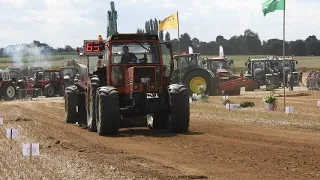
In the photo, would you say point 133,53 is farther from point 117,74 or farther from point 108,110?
point 108,110

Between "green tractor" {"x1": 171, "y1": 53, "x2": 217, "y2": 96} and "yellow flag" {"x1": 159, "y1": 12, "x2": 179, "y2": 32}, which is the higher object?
"yellow flag" {"x1": 159, "y1": 12, "x2": 179, "y2": 32}

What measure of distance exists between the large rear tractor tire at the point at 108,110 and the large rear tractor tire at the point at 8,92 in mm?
28096

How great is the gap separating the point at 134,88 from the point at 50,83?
29917 millimetres

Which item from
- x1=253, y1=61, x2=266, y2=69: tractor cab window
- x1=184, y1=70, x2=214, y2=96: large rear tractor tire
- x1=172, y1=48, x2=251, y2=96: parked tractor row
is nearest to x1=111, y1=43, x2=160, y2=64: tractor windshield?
x1=172, y1=48, x2=251, y2=96: parked tractor row

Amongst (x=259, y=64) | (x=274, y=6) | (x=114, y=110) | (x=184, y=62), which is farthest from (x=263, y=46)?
(x=114, y=110)

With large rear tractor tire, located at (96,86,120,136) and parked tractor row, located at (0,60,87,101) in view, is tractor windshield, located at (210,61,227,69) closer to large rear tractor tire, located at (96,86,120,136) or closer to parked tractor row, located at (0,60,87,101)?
parked tractor row, located at (0,60,87,101)

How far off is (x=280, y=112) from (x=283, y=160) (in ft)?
39.2

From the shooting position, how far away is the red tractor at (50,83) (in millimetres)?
45281

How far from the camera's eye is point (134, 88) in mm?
16562

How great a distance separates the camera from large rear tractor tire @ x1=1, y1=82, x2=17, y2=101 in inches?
1700

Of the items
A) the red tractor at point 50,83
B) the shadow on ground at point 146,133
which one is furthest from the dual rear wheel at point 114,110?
the red tractor at point 50,83

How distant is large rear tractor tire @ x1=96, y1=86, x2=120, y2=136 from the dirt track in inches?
13.5

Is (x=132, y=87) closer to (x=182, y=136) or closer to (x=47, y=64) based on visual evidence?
(x=182, y=136)

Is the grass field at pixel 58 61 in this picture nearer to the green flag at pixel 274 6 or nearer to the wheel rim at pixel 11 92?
the wheel rim at pixel 11 92
